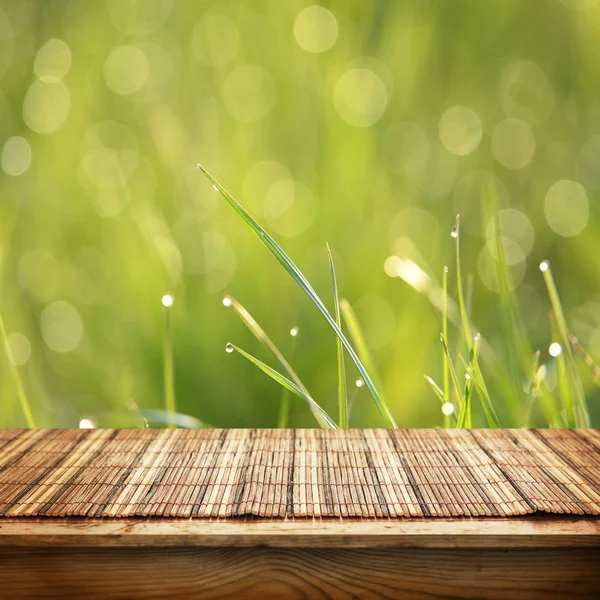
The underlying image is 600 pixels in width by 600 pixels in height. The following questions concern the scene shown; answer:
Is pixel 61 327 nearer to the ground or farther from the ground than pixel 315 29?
nearer to the ground

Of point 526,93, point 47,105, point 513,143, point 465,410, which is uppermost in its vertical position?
point 47,105

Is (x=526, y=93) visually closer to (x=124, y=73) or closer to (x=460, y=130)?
(x=460, y=130)

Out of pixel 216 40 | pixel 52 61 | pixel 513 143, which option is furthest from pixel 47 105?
pixel 513 143

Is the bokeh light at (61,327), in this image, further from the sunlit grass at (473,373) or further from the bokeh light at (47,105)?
the sunlit grass at (473,373)

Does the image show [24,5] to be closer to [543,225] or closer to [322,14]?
[322,14]

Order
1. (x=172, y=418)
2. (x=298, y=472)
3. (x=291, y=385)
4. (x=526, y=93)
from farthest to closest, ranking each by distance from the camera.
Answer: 1. (x=526, y=93)
2. (x=172, y=418)
3. (x=291, y=385)
4. (x=298, y=472)

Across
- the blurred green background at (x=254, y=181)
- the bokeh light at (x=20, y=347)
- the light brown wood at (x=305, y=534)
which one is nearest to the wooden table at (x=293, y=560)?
the light brown wood at (x=305, y=534)

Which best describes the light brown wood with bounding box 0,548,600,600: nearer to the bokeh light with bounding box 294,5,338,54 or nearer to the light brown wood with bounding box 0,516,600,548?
the light brown wood with bounding box 0,516,600,548
